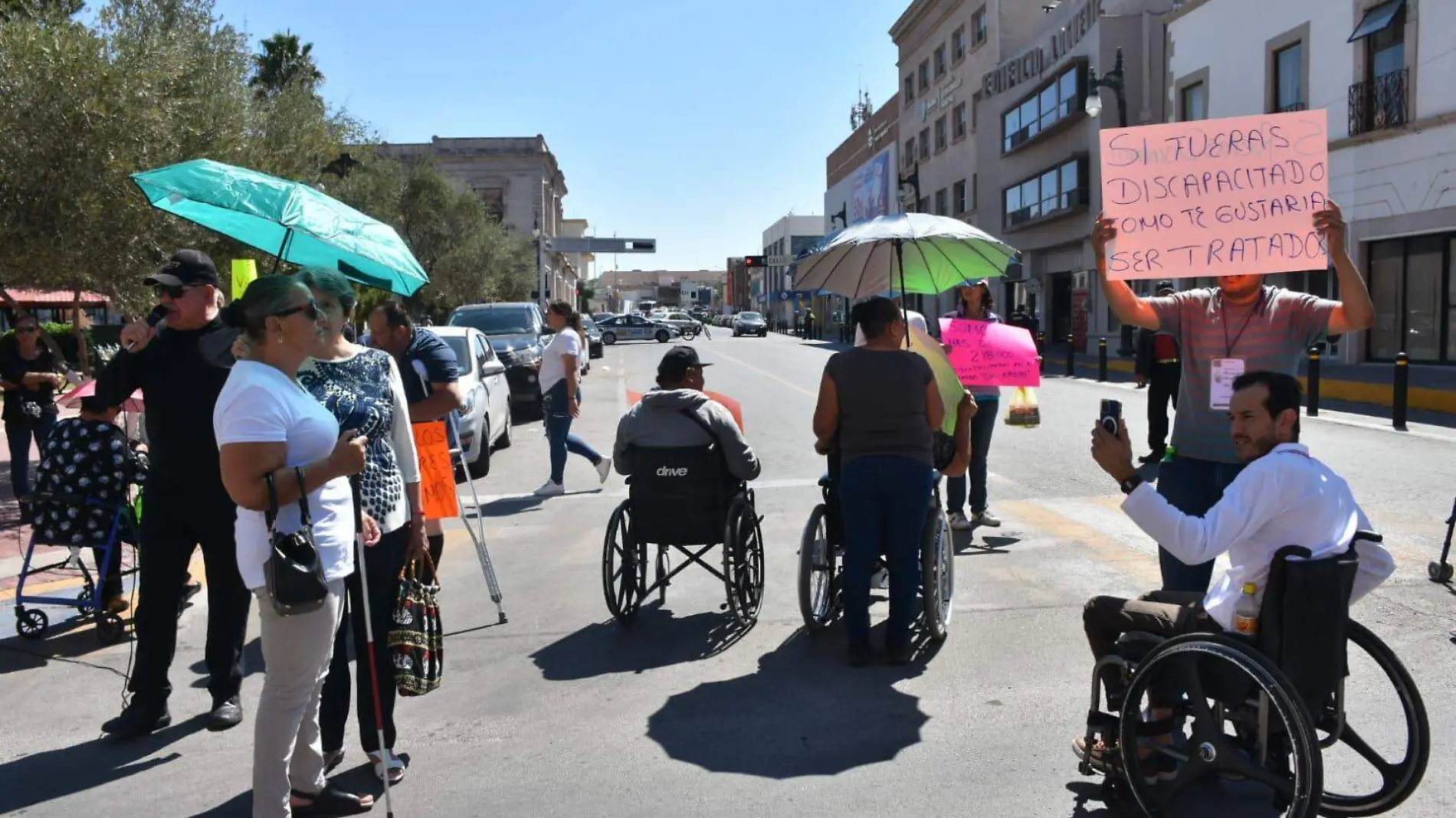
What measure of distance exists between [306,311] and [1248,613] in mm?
2995

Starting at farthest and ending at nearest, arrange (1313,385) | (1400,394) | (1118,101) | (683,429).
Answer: (1118,101)
(1313,385)
(1400,394)
(683,429)

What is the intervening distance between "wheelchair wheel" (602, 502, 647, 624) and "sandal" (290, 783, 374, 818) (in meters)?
2.19

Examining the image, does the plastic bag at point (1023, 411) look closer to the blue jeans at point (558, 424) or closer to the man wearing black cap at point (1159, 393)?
the man wearing black cap at point (1159, 393)

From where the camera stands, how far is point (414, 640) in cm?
410

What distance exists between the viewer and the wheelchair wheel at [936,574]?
5.47 m

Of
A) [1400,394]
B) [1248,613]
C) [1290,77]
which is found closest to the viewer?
[1248,613]

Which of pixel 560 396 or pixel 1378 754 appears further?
pixel 560 396

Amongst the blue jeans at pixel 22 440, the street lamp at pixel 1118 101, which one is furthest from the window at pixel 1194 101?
the blue jeans at pixel 22 440

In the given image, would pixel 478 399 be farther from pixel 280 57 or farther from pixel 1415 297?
pixel 280 57

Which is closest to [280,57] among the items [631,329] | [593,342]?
[593,342]

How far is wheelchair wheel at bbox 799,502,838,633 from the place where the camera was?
5520mm

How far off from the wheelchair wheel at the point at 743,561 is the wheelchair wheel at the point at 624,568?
20.4 inches

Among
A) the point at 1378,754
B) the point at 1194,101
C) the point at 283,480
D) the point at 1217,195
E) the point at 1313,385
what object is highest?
the point at 1194,101

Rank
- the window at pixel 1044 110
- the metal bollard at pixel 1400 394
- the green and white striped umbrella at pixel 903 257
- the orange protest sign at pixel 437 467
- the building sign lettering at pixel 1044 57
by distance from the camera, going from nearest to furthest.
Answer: the orange protest sign at pixel 437 467
the green and white striped umbrella at pixel 903 257
the metal bollard at pixel 1400 394
the building sign lettering at pixel 1044 57
the window at pixel 1044 110
